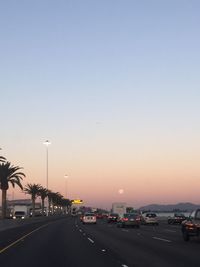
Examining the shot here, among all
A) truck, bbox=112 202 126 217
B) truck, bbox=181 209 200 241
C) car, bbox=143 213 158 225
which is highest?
truck, bbox=112 202 126 217

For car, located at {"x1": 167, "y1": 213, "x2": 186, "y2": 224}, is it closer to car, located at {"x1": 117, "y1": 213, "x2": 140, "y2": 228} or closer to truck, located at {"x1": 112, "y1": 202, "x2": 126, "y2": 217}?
car, located at {"x1": 117, "y1": 213, "x2": 140, "y2": 228}

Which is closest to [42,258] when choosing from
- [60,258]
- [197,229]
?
[60,258]

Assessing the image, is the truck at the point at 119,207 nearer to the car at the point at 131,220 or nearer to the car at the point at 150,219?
the car at the point at 150,219

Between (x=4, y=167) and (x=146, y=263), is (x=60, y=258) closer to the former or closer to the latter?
(x=146, y=263)

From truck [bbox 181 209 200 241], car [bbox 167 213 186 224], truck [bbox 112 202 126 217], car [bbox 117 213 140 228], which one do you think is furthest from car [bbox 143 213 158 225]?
truck [bbox 181 209 200 241]

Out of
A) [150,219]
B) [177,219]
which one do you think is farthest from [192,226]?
[177,219]

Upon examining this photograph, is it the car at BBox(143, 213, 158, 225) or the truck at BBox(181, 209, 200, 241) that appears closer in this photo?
the truck at BBox(181, 209, 200, 241)

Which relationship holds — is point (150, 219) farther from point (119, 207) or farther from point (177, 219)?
point (119, 207)

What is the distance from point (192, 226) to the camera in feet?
97.7

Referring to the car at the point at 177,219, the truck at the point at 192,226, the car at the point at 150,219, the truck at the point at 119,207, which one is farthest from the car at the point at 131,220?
the truck at the point at 119,207

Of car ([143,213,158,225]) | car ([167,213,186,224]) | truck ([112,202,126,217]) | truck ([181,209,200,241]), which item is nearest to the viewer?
truck ([181,209,200,241])

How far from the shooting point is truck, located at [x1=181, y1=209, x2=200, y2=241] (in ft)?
96.2

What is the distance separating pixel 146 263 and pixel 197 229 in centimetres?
1235

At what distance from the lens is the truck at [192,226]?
29312 millimetres
